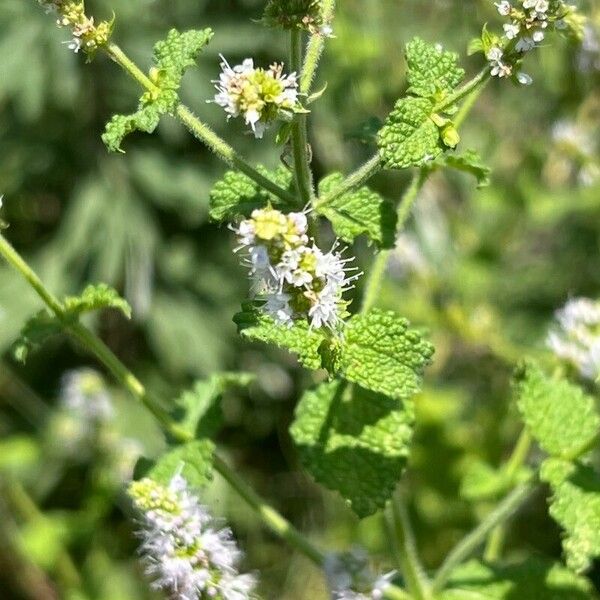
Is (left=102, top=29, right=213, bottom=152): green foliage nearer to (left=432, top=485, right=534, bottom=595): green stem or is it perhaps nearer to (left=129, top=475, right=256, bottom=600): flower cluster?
(left=129, top=475, right=256, bottom=600): flower cluster

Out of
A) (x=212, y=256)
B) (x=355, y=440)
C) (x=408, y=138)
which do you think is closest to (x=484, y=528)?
(x=355, y=440)

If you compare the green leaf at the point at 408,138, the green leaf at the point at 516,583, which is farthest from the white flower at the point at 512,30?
the green leaf at the point at 516,583

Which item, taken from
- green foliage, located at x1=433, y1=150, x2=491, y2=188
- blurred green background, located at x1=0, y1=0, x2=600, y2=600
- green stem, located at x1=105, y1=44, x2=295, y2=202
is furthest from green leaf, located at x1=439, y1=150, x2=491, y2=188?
blurred green background, located at x1=0, y1=0, x2=600, y2=600

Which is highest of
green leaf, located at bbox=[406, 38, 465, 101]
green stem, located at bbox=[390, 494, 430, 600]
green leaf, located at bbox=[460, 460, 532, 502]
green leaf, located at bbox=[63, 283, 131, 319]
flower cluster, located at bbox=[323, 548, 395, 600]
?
green leaf, located at bbox=[406, 38, 465, 101]

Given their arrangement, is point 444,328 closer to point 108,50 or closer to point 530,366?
point 530,366

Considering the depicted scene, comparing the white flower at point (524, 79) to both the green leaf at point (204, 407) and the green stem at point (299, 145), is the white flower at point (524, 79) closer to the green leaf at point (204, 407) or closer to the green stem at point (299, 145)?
the green stem at point (299, 145)

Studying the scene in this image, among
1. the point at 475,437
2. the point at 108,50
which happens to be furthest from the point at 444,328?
the point at 108,50

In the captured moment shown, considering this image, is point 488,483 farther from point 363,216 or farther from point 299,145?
point 299,145
